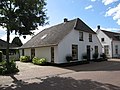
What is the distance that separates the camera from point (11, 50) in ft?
130

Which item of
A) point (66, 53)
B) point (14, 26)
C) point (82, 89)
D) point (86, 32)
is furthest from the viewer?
point (86, 32)

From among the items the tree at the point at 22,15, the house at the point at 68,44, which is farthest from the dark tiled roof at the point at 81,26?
the tree at the point at 22,15

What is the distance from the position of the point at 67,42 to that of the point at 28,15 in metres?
8.78

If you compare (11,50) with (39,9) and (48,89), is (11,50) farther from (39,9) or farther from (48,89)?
(48,89)

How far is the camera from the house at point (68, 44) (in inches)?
907

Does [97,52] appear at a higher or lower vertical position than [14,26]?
lower

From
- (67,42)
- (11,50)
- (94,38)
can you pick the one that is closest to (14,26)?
(67,42)

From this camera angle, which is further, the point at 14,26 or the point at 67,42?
the point at 67,42

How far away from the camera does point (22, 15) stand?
15875 millimetres

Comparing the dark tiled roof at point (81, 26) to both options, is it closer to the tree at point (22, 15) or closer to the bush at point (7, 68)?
the tree at point (22, 15)

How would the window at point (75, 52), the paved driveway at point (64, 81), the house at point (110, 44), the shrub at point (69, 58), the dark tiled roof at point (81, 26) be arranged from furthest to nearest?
the house at point (110, 44) < the dark tiled roof at point (81, 26) < the window at point (75, 52) < the shrub at point (69, 58) < the paved driveway at point (64, 81)

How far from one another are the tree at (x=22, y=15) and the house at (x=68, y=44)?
6.39 meters

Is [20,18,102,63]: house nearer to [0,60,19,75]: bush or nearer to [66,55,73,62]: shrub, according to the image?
[66,55,73,62]: shrub

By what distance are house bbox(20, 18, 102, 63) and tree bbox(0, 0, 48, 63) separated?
639cm
